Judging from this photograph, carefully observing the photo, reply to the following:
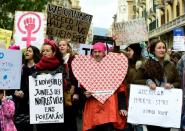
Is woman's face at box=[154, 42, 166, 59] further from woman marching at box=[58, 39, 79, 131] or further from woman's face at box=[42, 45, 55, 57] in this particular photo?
woman's face at box=[42, 45, 55, 57]

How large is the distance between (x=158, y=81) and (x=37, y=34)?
3439 millimetres

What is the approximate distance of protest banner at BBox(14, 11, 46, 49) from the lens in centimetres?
920

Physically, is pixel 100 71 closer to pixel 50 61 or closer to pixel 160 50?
pixel 50 61

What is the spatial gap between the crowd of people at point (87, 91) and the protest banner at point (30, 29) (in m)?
2.20

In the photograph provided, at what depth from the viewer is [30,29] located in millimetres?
9266

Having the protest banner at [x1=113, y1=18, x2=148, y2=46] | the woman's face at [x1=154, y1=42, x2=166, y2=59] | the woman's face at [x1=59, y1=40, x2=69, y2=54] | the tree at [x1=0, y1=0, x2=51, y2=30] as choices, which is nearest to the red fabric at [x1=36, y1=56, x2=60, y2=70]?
the woman's face at [x1=59, y1=40, x2=69, y2=54]

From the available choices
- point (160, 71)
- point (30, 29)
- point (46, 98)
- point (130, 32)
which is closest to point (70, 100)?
point (46, 98)

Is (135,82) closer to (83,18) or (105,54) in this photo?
(105,54)

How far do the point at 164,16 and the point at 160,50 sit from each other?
55.4 metres

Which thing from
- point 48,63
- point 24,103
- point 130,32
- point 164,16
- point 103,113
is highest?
point 164,16

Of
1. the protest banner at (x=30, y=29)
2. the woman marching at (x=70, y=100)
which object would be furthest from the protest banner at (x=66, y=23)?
the woman marching at (x=70, y=100)

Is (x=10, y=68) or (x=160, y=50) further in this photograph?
(x=10, y=68)

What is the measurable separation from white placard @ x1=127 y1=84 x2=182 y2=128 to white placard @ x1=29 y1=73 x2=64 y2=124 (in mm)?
888

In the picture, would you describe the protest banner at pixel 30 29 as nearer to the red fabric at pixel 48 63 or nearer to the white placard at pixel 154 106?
the red fabric at pixel 48 63
